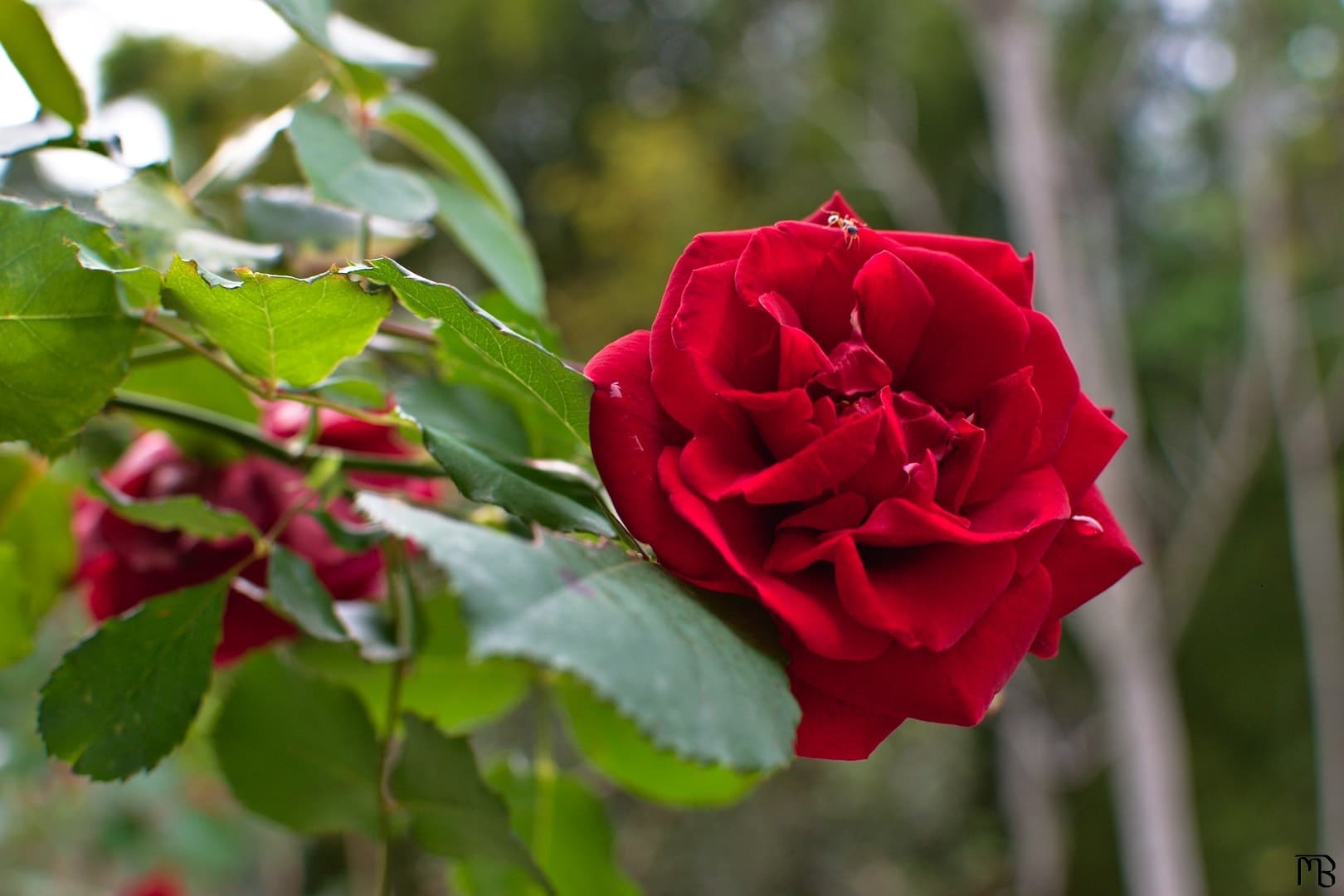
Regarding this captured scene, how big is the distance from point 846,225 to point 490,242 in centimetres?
17

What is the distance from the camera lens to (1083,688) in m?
4.36

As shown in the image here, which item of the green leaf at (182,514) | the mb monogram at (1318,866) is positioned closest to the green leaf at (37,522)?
the green leaf at (182,514)

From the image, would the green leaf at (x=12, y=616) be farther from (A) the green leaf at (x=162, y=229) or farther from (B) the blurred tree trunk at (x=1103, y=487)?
(B) the blurred tree trunk at (x=1103, y=487)

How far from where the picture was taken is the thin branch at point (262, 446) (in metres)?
0.27

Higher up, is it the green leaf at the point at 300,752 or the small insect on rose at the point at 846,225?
the small insect on rose at the point at 846,225

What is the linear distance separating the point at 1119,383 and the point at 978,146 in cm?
158

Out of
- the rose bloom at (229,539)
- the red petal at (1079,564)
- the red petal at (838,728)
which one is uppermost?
the red petal at (1079,564)

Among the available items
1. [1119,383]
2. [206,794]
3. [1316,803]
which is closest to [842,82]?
[1119,383]

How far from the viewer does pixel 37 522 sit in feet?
1.17

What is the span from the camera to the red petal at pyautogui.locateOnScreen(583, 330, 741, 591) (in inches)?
7.3

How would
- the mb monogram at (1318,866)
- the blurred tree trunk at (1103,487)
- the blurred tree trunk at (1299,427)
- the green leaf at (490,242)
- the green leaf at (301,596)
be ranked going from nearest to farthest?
the green leaf at (301,596) < the green leaf at (490,242) < the mb monogram at (1318,866) < the blurred tree trunk at (1103,487) < the blurred tree trunk at (1299,427)

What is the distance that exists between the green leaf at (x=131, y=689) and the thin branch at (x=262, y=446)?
0.05 meters

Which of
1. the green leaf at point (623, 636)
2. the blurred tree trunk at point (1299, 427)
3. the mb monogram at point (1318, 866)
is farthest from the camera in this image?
the blurred tree trunk at point (1299, 427)

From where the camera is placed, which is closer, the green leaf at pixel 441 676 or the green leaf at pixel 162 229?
the green leaf at pixel 162 229
